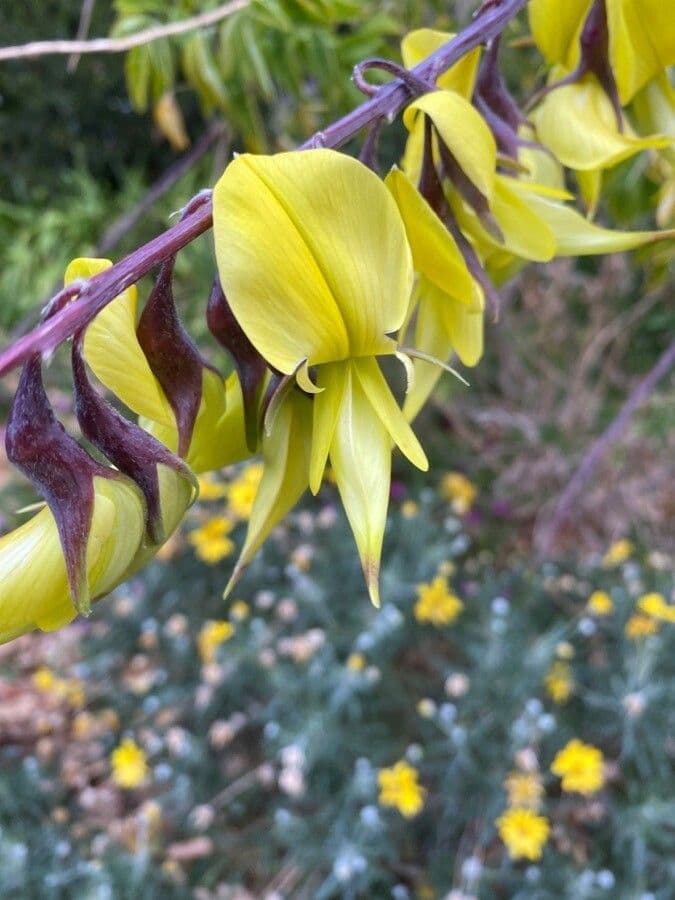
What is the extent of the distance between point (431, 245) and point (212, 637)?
989mm

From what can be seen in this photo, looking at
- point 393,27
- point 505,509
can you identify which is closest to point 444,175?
point 393,27

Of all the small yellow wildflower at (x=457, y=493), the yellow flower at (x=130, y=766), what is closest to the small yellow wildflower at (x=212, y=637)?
the yellow flower at (x=130, y=766)

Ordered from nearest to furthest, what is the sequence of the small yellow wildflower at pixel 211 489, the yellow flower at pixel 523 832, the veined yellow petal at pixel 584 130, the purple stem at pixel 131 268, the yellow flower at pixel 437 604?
the purple stem at pixel 131 268 → the veined yellow petal at pixel 584 130 → the yellow flower at pixel 523 832 → the yellow flower at pixel 437 604 → the small yellow wildflower at pixel 211 489

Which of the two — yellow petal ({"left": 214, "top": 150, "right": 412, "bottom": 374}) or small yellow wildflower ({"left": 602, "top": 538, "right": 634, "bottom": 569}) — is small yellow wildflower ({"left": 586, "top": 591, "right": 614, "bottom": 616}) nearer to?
small yellow wildflower ({"left": 602, "top": 538, "right": 634, "bottom": 569})

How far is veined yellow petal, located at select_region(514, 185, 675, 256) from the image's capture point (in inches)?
11.1

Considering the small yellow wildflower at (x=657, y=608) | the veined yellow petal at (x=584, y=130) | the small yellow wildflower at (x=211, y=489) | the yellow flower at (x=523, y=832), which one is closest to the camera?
the veined yellow petal at (x=584, y=130)

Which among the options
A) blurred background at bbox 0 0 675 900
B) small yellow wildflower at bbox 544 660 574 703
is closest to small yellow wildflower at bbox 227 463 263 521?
blurred background at bbox 0 0 675 900

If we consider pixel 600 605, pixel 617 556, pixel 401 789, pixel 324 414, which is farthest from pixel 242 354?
pixel 617 556

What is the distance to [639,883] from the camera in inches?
36.0

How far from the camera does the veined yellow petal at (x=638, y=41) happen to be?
28 cm

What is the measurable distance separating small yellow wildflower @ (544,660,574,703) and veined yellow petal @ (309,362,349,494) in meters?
0.95

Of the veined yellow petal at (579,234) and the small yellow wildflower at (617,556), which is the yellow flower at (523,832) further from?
the veined yellow petal at (579,234)

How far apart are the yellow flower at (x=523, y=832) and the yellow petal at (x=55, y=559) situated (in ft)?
2.83

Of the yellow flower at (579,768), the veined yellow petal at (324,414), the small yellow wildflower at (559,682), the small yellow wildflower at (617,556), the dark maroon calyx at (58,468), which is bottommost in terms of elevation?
the small yellow wildflower at (617,556)
